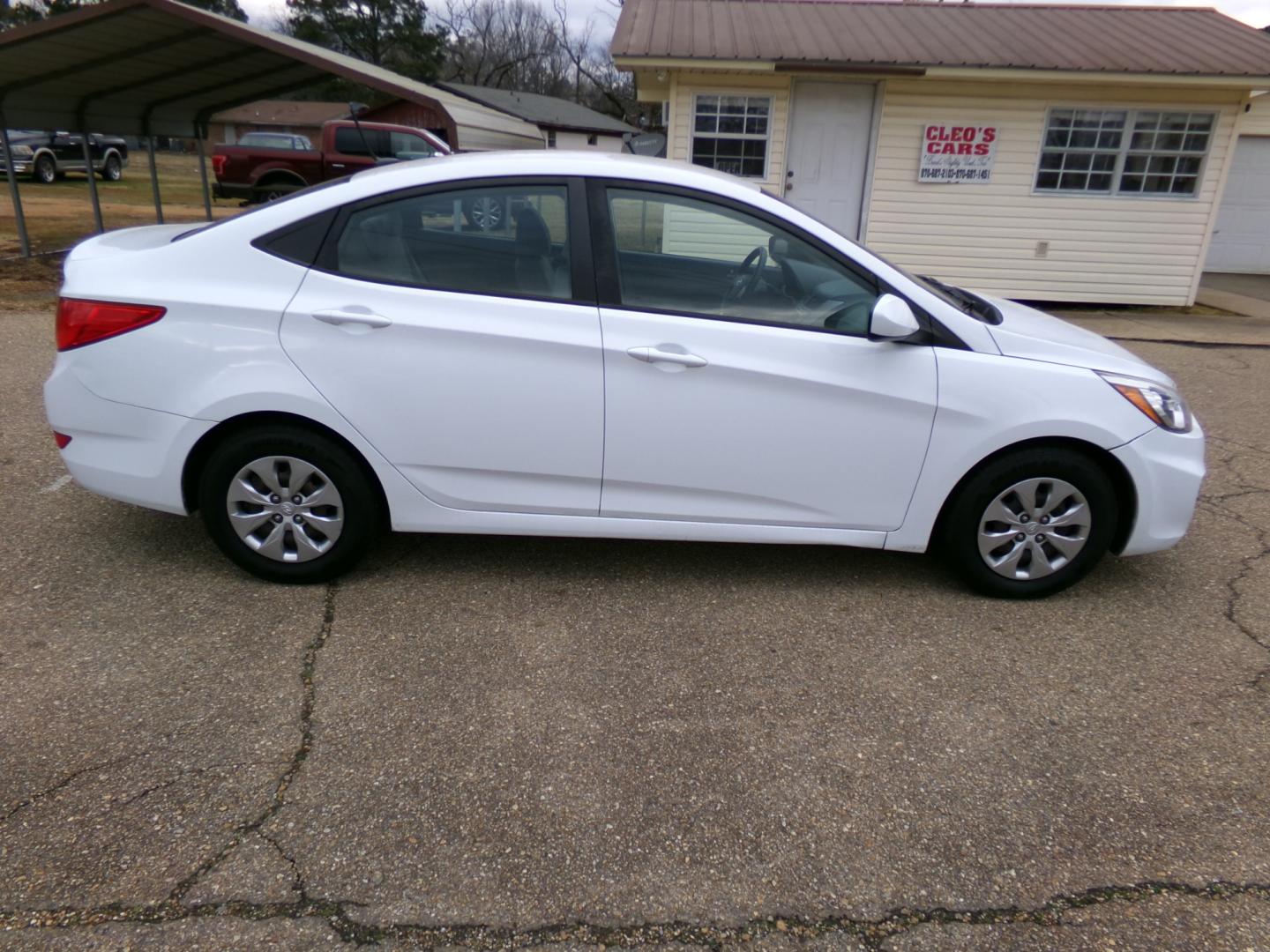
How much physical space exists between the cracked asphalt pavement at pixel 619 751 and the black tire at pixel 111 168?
25194mm

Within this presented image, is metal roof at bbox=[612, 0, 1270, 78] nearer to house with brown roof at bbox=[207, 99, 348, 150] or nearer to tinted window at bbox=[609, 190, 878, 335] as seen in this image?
tinted window at bbox=[609, 190, 878, 335]

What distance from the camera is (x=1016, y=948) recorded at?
206 centimetres

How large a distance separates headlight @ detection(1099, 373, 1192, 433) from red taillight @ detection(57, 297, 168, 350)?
3.64 m

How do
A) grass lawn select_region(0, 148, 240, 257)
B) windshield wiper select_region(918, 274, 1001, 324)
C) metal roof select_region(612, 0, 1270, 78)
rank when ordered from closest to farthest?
windshield wiper select_region(918, 274, 1001, 324) → metal roof select_region(612, 0, 1270, 78) → grass lawn select_region(0, 148, 240, 257)

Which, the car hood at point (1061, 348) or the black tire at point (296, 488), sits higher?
the car hood at point (1061, 348)

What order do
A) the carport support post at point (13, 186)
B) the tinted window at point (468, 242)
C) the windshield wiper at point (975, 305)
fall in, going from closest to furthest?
1. the tinted window at point (468, 242)
2. the windshield wiper at point (975, 305)
3. the carport support post at point (13, 186)

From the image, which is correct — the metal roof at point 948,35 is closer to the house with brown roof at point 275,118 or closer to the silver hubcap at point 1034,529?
the silver hubcap at point 1034,529

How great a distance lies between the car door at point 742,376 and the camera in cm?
328

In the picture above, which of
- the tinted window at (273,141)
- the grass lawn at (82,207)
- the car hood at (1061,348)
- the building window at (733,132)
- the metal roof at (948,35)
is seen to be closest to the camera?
the car hood at (1061,348)

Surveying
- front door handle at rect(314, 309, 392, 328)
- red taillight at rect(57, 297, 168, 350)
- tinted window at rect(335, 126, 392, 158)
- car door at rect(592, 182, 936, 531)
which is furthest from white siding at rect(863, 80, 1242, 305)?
tinted window at rect(335, 126, 392, 158)

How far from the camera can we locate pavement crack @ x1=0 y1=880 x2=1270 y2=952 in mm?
2027

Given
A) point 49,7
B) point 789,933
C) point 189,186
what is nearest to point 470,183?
point 789,933

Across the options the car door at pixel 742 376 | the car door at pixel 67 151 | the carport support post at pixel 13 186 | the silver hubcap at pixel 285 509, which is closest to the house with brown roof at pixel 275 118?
the car door at pixel 67 151

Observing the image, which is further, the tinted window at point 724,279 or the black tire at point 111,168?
the black tire at point 111,168
